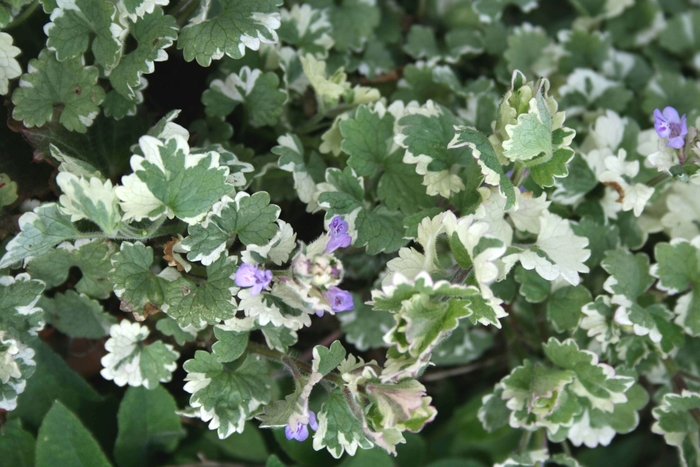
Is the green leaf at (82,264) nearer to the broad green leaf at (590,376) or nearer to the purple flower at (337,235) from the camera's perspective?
the purple flower at (337,235)

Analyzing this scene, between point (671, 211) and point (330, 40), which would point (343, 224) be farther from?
point (671, 211)

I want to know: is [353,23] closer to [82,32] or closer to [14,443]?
[82,32]

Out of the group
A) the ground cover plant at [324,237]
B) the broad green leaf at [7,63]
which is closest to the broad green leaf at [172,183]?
the ground cover plant at [324,237]

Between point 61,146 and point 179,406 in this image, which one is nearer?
point 61,146

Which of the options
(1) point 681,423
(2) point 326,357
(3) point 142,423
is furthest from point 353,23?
(1) point 681,423

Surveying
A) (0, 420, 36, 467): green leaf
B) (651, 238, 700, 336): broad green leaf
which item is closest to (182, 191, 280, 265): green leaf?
(0, 420, 36, 467): green leaf

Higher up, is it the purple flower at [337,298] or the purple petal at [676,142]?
the purple petal at [676,142]

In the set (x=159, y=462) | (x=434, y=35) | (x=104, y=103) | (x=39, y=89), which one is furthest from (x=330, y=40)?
(x=159, y=462)
